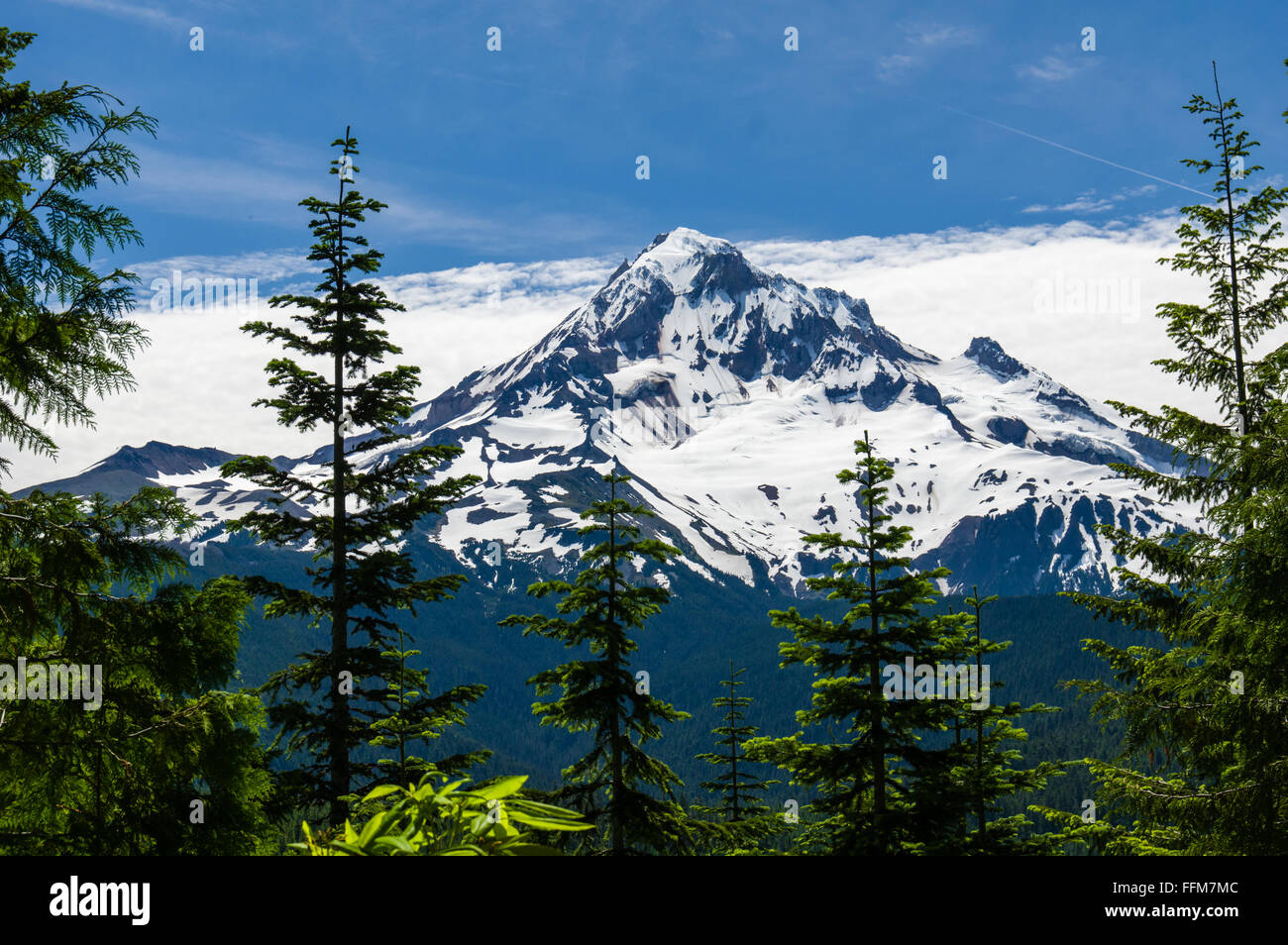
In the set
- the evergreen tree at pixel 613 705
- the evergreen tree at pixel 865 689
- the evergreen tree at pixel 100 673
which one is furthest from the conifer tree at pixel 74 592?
the evergreen tree at pixel 865 689

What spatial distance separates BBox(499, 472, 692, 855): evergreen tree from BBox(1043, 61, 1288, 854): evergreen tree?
23.2ft

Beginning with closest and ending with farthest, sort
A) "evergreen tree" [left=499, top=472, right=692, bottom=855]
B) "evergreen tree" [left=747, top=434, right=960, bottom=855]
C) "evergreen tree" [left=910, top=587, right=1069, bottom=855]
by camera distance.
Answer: "evergreen tree" [left=499, top=472, right=692, bottom=855] → "evergreen tree" [left=910, top=587, right=1069, bottom=855] → "evergreen tree" [left=747, top=434, right=960, bottom=855]

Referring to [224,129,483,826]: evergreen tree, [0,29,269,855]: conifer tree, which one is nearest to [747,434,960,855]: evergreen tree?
[224,129,483,826]: evergreen tree

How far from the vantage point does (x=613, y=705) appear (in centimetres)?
1573

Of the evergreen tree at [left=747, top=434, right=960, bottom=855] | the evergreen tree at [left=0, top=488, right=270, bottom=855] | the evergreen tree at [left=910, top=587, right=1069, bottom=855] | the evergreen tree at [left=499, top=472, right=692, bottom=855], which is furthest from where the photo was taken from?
the evergreen tree at [left=747, top=434, right=960, bottom=855]

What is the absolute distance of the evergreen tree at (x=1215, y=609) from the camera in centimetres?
1087

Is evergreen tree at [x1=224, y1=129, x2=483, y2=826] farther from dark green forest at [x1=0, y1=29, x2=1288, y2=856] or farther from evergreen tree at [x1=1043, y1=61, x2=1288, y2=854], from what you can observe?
evergreen tree at [x1=1043, y1=61, x2=1288, y2=854]

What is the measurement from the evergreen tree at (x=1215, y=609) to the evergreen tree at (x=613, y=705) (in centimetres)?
708

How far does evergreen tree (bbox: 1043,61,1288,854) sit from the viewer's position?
10867 mm

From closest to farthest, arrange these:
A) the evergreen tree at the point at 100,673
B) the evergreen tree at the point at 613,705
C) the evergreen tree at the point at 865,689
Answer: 1. the evergreen tree at the point at 100,673
2. the evergreen tree at the point at 613,705
3. the evergreen tree at the point at 865,689

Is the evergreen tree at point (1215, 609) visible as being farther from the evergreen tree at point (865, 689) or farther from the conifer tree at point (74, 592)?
the conifer tree at point (74, 592)
